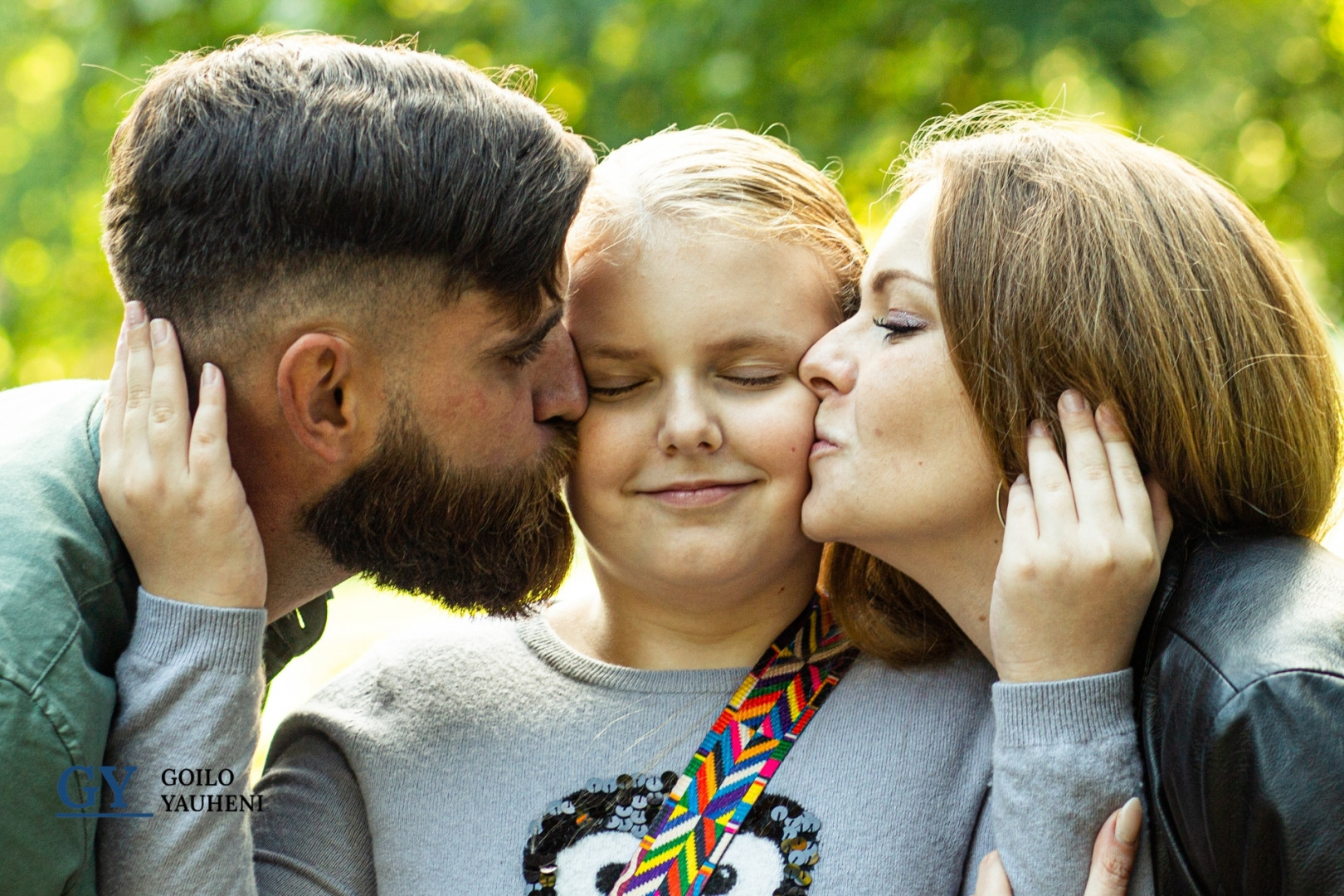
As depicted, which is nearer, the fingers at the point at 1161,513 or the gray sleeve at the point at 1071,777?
the gray sleeve at the point at 1071,777

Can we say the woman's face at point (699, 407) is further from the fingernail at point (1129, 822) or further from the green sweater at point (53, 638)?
the green sweater at point (53, 638)

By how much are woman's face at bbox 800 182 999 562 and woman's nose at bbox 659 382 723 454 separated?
203 mm

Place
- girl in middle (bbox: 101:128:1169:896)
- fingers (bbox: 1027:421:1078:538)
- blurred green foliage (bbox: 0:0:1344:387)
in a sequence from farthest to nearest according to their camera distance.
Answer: blurred green foliage (bbox: 0:0:1344:387), girl in middle (bbox: 101:128:1169:896), fingers (bbox: 1027:421:1078:538)

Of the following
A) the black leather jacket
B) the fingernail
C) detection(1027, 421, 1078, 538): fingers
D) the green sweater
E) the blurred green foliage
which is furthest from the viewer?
the blurred green foliage

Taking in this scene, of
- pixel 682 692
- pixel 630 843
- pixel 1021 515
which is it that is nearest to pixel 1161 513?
pixel 1021 515

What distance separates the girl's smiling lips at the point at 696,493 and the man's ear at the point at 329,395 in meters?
0.56

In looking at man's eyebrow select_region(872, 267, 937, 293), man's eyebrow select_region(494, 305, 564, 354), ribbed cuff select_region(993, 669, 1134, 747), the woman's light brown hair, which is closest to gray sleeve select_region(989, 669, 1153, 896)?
ribbed cuff select_region(993, 669, 1134, 747)

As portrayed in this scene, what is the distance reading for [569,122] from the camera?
218 inches

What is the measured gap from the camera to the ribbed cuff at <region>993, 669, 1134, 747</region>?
1922 mm

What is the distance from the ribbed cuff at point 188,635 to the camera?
1.95 metres

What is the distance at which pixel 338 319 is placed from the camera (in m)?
2.20

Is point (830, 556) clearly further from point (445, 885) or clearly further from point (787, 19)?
point (787, 19)

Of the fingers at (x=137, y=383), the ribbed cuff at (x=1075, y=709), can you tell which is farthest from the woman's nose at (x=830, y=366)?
the fingers at (x=137, y=383)

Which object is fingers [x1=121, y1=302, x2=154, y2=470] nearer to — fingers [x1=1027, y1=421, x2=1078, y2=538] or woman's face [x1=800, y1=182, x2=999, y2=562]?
woman's face [x1=800, y1=182, x2=999, y2=562]
